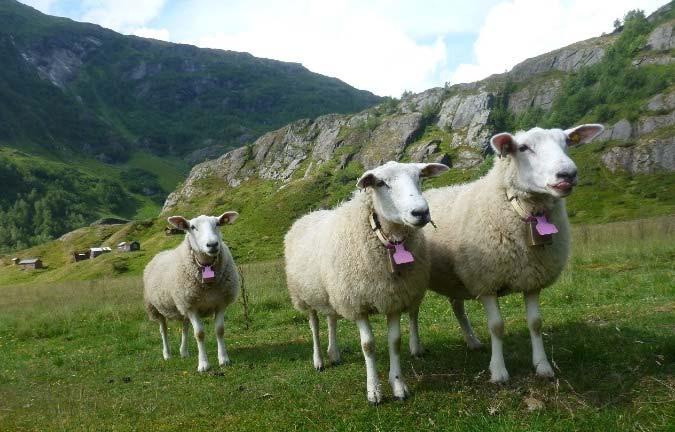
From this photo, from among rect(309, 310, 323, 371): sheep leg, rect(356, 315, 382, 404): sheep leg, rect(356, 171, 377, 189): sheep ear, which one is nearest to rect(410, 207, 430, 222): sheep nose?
rect(356, 171, 377, 189): sheep ear

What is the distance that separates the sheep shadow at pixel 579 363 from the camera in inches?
229

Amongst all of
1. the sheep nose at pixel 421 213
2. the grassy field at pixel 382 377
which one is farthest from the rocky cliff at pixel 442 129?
the sheep nose at pixel 421 213

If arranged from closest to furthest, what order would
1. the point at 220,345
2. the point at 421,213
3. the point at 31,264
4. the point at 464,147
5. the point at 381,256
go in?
the point at 421,213 → the point at 381,256 → the point at 220,345 → the point at 31,264 → the point at 464,147

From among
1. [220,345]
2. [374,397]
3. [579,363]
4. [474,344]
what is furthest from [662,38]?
[374,397]

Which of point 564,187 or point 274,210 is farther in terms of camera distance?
point 274,210

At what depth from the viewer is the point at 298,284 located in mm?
8883

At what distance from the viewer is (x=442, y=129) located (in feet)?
478

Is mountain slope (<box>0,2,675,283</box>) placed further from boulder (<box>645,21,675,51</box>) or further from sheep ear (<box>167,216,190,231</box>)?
sheep ear (<box>167,216,190,231</box>)

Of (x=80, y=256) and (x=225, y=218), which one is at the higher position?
(x=225, y=218)

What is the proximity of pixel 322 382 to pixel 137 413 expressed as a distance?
279cm

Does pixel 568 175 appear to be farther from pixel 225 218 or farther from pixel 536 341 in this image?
pixel 225 218

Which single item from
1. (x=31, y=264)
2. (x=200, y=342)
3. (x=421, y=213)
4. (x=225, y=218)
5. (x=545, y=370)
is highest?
(x=421, y=213)

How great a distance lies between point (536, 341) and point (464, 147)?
4956 inches

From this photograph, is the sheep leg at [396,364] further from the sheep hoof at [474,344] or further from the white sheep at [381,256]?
the sheep hoof at [474,344]
